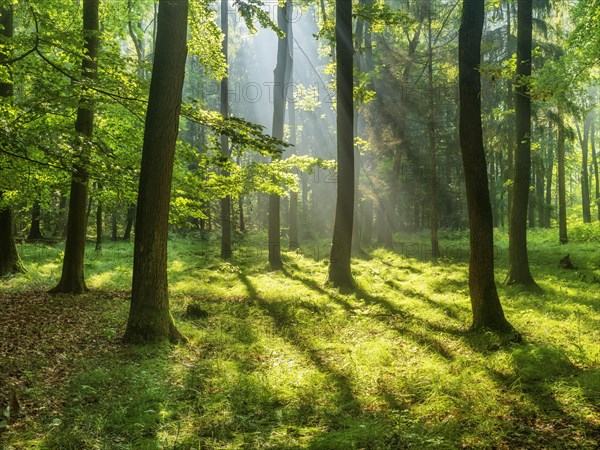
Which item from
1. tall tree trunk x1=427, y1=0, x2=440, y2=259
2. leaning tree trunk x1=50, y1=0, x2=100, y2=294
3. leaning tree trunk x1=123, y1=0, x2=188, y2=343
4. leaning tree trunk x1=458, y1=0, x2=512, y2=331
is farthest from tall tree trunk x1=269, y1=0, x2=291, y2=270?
leaning tree trunk x1=458, y1=0, x2=512, y2=331

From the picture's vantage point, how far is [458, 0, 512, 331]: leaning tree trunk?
7.51 meters

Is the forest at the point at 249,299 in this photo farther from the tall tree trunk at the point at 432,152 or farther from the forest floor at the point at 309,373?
the tall tree trunk at the point at 432,152

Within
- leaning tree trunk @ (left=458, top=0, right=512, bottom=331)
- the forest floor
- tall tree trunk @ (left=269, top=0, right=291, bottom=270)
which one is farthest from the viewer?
tall tree trunk @ (left=269, top=0, right=291, bottom=270)

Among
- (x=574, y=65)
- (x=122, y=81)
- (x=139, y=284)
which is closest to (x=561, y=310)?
(x=574, y=65)

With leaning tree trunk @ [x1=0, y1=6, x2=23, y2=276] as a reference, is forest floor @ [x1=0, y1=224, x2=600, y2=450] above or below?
below

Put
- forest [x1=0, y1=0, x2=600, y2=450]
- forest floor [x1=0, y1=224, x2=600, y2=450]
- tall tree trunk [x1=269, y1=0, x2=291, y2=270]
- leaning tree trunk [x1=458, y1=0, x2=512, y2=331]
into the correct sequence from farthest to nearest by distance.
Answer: tall tree trunk [x1=269, y1=0, x2=291, y2=270] < leaning tree trunk [x1=458, y1=0, x2=512, y2=331] < forest [x1=0, y1=0, x2=600, y2=450] < forest floor [x1=0, y1=224, x2=600, y2=450]

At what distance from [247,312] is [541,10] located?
16783mm

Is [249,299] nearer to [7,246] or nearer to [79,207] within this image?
[79,207]

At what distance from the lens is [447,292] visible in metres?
11.5

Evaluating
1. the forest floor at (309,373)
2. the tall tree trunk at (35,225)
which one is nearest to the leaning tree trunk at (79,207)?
the forest floor at (309,373)

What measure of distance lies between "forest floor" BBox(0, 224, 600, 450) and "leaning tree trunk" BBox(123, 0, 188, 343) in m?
0.61

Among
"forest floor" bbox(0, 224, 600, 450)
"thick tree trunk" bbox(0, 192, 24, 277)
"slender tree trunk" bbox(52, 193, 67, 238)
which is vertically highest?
"slender tree trunk" bbox(52, 193, 67, 238)

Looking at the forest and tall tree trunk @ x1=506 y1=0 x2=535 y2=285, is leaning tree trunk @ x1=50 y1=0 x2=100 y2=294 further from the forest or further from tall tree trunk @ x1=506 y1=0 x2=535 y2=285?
tall tree trunk @ x1=506 y1=0 x2=535 y2=285

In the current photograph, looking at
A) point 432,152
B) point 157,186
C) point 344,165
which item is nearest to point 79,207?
point 157,186
